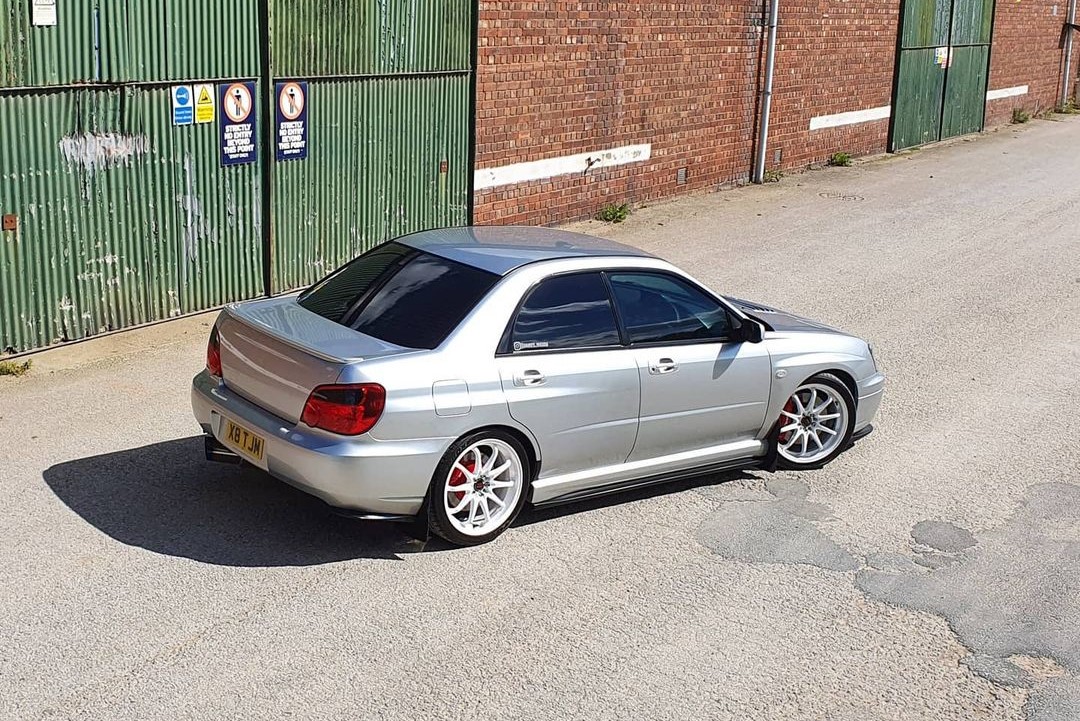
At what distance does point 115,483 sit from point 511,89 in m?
7.87

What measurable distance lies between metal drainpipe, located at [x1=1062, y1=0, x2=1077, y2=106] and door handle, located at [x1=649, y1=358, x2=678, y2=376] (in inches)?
1046

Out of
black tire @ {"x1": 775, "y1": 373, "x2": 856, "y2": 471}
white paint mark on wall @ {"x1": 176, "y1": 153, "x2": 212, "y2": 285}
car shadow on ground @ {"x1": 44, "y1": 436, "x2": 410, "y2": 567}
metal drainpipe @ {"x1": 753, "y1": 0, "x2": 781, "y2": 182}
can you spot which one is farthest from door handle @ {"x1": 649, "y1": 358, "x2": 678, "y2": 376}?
metal drainpipe @ {"x1": 753, "y1": 0, "x2": 781, "y2": 182}

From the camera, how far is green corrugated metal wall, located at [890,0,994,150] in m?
22.9

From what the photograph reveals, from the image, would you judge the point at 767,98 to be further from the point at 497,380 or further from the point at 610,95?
the point at 497,380

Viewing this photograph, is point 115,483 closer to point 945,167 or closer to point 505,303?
point 505,303

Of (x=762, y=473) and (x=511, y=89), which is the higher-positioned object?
(x=511, y=89)

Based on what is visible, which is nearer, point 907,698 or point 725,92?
point 907,698

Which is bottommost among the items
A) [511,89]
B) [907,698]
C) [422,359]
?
[907,698]

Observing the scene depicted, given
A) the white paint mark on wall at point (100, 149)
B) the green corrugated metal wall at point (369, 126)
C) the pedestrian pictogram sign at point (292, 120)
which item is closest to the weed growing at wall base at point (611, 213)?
the green corrugated metal wall at point (369, 126)

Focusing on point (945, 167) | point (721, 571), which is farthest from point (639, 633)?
point (945, 167)

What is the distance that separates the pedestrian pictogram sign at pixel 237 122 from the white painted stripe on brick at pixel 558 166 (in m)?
3.22

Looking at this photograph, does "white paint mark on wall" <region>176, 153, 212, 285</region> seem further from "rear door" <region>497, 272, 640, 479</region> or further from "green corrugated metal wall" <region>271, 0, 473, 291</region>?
"rear door" <region>497, 272, 640, 479</region>

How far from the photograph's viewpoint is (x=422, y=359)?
6.46 m

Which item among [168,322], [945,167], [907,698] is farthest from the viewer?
[945,167]
